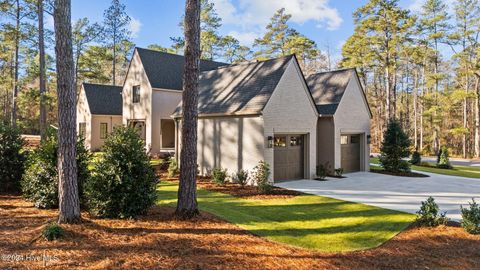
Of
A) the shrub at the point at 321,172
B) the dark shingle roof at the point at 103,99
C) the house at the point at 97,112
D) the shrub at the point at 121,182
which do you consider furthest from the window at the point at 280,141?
the dark shingle roof at the point at 103,99

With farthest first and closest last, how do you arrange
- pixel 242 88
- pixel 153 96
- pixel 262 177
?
1. pixel 153 96
2. pixel 242 88
3. pixel 262 177

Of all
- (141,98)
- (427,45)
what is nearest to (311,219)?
(141,98)

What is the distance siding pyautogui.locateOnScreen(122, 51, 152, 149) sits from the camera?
22.6m

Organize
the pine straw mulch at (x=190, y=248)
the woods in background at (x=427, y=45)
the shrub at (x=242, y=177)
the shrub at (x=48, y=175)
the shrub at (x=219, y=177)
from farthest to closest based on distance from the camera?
1. the woods in background at (x=427, y=45)
2. the shrub at (x=219, y=177)
3. the shrub at (x=242, y=177)
4. the shrub at (x=48, y=175)
5. the pine straw mulch at (x=190, y=248)

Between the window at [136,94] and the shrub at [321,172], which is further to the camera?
the window at [136,94]

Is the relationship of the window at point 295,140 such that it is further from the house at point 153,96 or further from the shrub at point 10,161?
the shrub at point 10,161

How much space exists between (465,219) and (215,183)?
9.09 metres

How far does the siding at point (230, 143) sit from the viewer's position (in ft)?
44.5

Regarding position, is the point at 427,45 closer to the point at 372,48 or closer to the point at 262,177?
the point at 372,48

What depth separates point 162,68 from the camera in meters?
24.2

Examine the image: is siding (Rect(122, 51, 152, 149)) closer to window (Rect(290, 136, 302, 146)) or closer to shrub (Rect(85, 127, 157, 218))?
window (Rect(290, 136, 302, 146))

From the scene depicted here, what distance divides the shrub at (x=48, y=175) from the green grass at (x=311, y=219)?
2.57m

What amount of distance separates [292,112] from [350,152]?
6.10m

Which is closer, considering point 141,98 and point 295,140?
point 295,140
